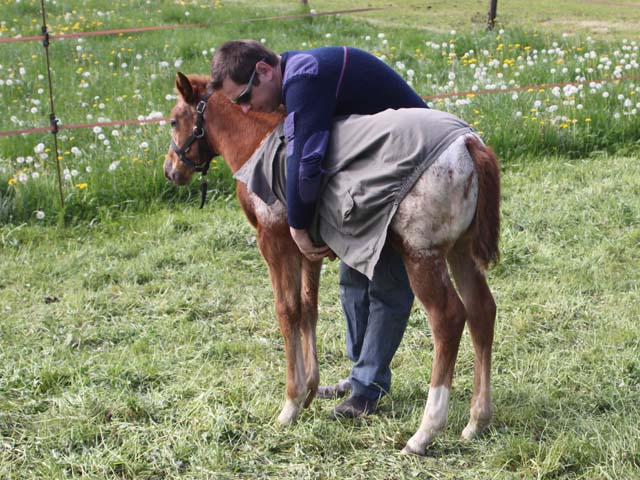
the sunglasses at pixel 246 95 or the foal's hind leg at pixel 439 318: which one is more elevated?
the sunglasses at pixel 246 95

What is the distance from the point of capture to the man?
3.56 metres

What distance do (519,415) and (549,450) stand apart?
41 cm

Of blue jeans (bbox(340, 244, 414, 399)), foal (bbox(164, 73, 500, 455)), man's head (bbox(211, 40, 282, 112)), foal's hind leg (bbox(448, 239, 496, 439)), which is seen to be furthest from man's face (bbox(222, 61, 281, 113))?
foal's hind leg (bbox(448, 239, 496, 439))

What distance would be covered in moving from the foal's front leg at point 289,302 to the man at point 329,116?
184 millimetres

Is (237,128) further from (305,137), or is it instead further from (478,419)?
(478,419)

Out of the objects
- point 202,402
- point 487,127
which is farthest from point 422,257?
point 487,127

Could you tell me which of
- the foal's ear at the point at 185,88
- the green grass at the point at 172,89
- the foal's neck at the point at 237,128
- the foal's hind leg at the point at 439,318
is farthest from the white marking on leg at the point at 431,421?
the green grass at the point at 172,89

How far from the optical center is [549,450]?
355 centimetres

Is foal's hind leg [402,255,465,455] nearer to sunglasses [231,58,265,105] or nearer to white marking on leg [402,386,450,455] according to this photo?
white marking on leg [402,386,450,455]

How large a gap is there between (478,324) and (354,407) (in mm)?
786

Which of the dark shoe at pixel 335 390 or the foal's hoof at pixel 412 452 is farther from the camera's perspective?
the dark shoe at pixel 335 390

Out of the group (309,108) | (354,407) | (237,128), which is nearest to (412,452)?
(354,407)

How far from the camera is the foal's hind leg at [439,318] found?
3.52 meters

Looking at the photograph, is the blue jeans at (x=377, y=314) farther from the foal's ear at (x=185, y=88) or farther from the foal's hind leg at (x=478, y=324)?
the foal's ear at (x=185, y=88)
